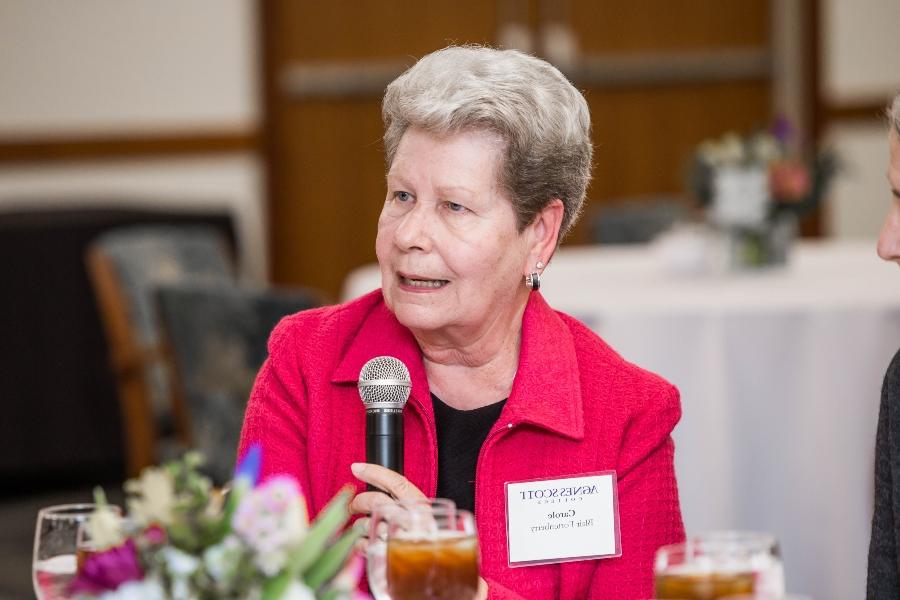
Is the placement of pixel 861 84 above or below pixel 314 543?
above

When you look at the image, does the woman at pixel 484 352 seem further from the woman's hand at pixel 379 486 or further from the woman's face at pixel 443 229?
the woman's hand at pixel 379 486

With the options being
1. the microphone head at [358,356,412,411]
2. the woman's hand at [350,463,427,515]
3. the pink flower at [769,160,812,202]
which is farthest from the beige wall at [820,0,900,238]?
the woman's hand at [350,463,427,515]

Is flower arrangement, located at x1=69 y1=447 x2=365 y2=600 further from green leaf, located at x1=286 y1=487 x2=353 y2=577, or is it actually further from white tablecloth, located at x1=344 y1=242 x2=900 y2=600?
white tablecloth, located at x1=344 y1=242 x2=900 y2=600

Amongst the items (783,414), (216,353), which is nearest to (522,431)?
(783,414)

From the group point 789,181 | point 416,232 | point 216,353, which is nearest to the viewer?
point 416,232

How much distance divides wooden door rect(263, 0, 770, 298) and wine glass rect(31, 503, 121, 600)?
5.00m

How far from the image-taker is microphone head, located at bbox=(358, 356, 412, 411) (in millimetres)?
1623

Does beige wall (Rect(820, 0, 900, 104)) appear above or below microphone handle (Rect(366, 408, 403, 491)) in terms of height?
above

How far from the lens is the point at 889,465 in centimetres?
169

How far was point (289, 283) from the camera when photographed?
6637 millimetres

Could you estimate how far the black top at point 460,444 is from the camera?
6.18 ft

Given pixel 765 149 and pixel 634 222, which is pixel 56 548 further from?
pixel 634 222

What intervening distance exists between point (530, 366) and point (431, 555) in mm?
688

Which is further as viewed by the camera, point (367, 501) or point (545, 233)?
point (545, 233)
